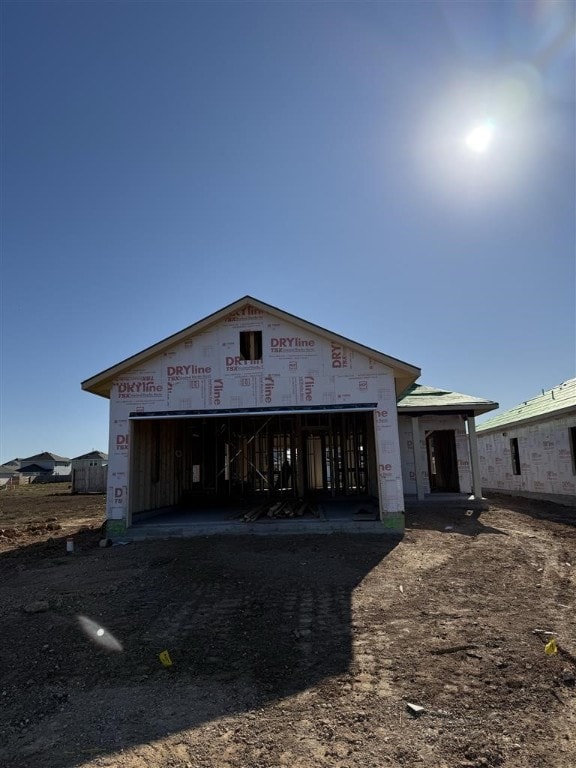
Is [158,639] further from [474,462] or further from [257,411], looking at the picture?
[474,462]

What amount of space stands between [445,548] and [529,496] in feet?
39.6

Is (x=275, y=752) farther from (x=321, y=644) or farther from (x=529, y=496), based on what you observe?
(x=529, y=496)

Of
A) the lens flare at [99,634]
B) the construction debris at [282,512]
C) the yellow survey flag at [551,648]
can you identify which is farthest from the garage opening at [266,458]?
the yellow survey flag at [551,648]

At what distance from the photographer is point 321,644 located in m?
5.13

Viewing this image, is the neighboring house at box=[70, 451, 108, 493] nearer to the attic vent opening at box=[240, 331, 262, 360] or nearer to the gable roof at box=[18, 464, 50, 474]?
the attic vent opening at box=[240, 331, 262, 360]

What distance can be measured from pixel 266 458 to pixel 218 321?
8.07m

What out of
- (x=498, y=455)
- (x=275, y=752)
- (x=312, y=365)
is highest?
(x=312, y=365)

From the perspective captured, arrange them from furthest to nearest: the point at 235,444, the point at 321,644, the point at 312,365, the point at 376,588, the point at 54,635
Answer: the point at 235,444
the point at 312,365
the point at 376,588
the point at 54,635
the point at 321,644

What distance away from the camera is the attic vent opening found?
12.2 m

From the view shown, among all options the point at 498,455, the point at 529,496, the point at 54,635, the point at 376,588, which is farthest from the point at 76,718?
the point at 498,455

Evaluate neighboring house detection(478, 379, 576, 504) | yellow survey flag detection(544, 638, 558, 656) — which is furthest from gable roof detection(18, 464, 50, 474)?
yellow survey flag detection(544, 638, 558, 656)

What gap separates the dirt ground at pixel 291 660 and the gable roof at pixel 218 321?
14.4ft

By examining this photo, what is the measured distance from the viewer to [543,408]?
18250 millimetres

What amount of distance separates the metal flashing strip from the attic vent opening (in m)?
1.40
